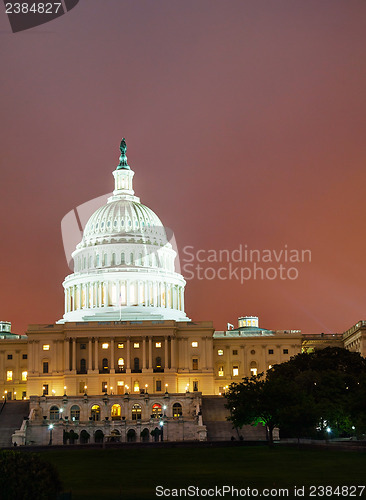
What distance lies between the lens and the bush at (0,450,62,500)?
45547 mm

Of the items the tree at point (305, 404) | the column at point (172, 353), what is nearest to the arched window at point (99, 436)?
the tree at point (305, 404)

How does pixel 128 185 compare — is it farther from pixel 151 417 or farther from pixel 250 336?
pixel 151 417

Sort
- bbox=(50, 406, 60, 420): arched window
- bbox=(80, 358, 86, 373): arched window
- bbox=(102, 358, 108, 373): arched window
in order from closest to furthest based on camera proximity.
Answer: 1. bbox=(50, 406, 60, 420): arched window
2. bbox=(102, 358, 108, 373): arched window
3. bbox=(80, 358, 86, 373): arched window

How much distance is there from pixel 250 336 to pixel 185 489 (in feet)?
387

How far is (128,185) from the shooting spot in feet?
633

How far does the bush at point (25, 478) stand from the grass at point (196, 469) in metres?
6.85

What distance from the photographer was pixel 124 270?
177m

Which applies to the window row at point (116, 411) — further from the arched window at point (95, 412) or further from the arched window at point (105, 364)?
the arched window at point (105, 364)

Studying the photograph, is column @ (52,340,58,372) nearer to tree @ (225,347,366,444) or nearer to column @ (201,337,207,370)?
column @ (201,337,207,370)

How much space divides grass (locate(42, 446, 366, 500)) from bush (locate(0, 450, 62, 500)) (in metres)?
6.85

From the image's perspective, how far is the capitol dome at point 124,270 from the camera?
175 metres

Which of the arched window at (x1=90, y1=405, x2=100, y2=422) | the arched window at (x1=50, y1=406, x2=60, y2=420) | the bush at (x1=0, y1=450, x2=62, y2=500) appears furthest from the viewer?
the arched window at (x1=90, y1=405, x2=100, y2=422)

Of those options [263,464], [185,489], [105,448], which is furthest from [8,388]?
[185,489]

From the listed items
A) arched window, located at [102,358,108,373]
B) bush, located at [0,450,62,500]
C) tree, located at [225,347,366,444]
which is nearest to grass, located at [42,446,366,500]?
bush, located at [0,450,62,500]
